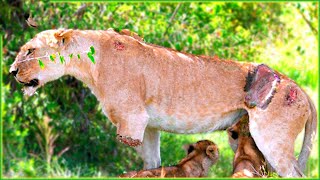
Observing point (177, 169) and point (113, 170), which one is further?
point (113, 170)

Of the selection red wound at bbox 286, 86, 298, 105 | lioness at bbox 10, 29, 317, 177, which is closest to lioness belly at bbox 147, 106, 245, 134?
lioness at bbox 10, 29, 317, 177

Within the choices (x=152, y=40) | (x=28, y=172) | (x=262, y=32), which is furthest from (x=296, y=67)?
(x=28, y=172)

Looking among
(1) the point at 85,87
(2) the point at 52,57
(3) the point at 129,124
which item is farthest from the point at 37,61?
(1) the point at 85,87

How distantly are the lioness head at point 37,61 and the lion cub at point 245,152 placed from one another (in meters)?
1.81

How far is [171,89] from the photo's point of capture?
852 cm

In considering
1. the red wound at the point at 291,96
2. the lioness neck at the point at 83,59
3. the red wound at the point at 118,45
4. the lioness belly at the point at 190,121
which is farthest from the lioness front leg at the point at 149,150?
the red wound at the point at 291,96

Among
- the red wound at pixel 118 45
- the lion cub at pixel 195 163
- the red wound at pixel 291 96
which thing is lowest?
the lion cub at pixel 195 163

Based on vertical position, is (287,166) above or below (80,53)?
below

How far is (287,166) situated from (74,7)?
17.4 ft

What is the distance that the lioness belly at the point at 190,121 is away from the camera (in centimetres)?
847

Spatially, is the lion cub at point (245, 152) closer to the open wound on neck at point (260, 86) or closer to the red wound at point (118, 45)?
the open wound on neck at point (260, 86)

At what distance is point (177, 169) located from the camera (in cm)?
853

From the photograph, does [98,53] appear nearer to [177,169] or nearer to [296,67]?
[177,169]

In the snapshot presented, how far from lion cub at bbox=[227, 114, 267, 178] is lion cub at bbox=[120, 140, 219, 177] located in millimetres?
255
